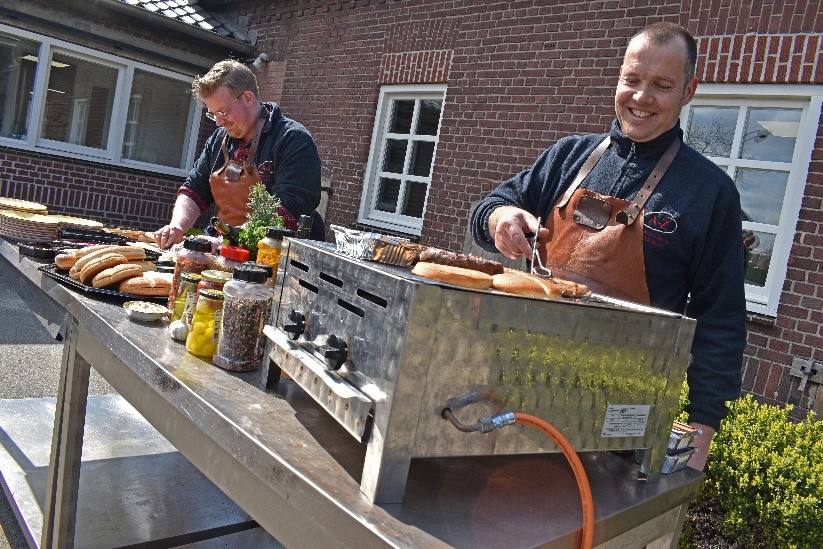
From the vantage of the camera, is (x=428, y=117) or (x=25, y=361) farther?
(x=428, y=117)

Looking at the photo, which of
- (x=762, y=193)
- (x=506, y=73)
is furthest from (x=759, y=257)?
(x=506, y=73)

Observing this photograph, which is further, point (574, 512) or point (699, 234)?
point (699, 234)

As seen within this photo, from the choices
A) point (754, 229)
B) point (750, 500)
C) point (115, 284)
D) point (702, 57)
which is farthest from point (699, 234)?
point (702, 57)

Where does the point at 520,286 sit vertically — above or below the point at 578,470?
above

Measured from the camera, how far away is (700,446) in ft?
5.40

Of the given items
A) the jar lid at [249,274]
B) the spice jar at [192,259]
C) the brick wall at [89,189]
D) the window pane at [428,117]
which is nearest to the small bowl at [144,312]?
the spice jar at [192,259]

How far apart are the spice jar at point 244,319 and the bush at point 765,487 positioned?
2194 mm

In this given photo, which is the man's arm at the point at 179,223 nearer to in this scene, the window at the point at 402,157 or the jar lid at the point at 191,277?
the jar lid at the point at 191,277

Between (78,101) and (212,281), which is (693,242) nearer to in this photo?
(212,281)

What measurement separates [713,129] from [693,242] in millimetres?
3529

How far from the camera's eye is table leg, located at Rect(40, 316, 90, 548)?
7.11ft

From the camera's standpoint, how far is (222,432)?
1.32m

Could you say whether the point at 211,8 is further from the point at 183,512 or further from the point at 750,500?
the point at 750,500

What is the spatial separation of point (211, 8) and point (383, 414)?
10.2 metres
